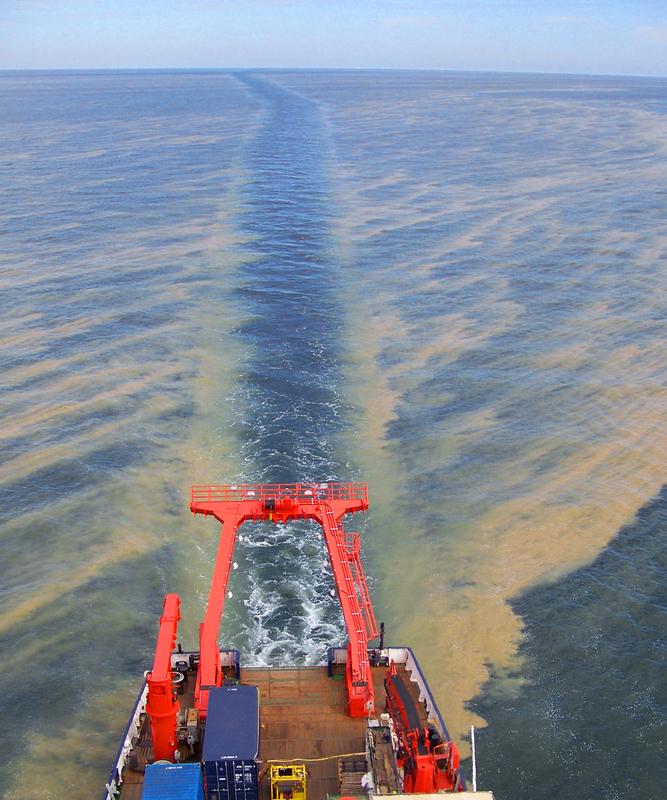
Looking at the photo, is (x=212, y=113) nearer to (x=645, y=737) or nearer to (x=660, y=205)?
(x=660, y=205)

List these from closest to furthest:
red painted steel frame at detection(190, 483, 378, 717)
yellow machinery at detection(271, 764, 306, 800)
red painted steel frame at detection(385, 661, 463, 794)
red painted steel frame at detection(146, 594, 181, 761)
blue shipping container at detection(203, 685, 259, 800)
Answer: blue shipping container at detection(203, 685, 259, 800), yellow machinery at detection(271, 764, 306, 800), red painted steel frame at detection(146, 594, 181, 761), red painted steel frame at detection(385, 661, 463, 794), red painted steel frame at detection(190, 483, 378, 717)

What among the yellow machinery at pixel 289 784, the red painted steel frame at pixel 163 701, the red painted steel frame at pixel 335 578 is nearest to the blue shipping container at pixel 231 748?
the yellow machinery at pixel 289 784

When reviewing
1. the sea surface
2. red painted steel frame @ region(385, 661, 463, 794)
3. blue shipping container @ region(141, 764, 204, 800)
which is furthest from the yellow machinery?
the sea surface

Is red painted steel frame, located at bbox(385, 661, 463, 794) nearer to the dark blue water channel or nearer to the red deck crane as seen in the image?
the red deck crane

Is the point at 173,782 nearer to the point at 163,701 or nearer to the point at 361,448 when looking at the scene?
the point at 163,701

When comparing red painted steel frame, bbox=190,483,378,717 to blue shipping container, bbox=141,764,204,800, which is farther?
red painted steel frame, bbox=190,483,378,717

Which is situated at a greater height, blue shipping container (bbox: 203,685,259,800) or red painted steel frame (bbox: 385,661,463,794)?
blue shipping container (bbox: 203,685,259,800)

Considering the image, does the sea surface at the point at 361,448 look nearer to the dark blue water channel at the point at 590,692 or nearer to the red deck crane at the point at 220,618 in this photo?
the dark blue water channel at the point at 590,692
